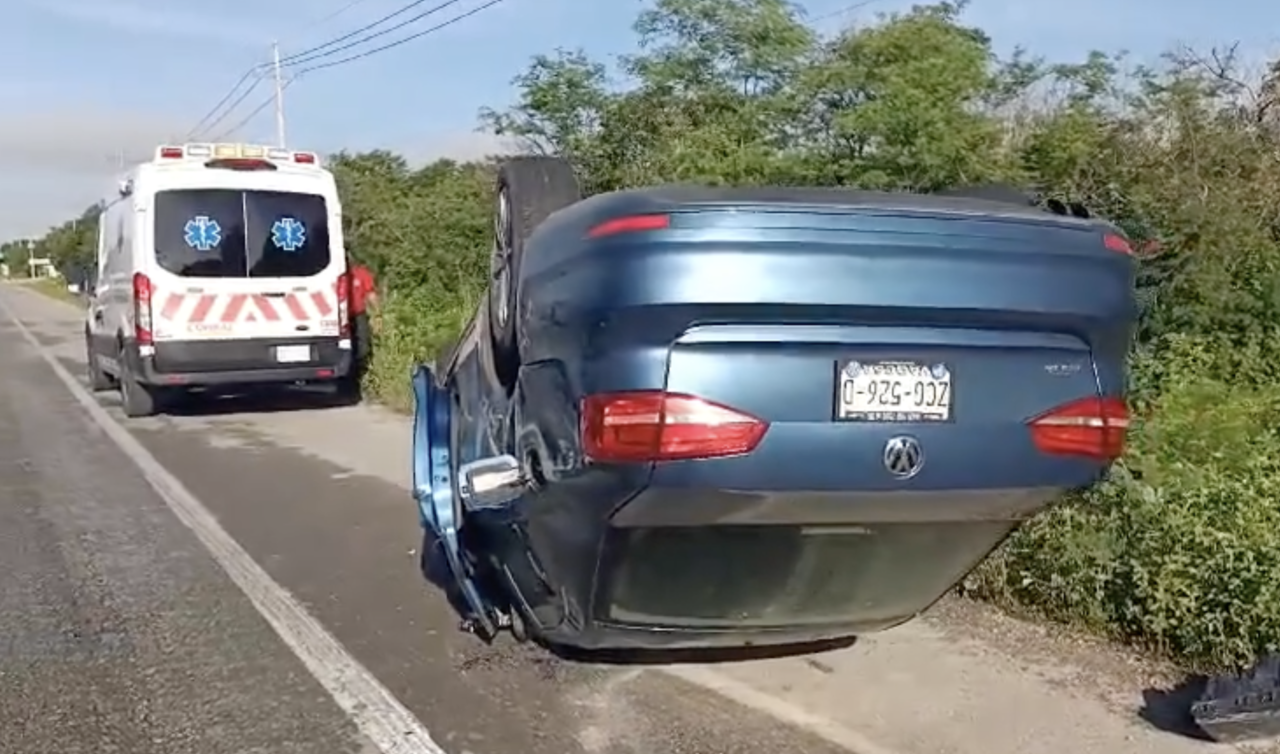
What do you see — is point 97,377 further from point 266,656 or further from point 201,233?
point 266,656

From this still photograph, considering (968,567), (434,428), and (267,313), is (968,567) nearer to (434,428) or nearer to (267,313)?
(434,428)

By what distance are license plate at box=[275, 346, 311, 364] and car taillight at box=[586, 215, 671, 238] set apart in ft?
32.0

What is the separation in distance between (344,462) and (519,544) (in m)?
6.00

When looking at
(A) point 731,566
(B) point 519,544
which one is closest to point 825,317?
(A) point 731,566

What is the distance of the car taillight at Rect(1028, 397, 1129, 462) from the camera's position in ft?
11.8

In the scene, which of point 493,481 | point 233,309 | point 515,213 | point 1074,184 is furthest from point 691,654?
point 233,309

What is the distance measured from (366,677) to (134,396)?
29.0ft

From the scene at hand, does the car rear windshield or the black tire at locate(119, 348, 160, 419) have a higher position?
the car rear windshield

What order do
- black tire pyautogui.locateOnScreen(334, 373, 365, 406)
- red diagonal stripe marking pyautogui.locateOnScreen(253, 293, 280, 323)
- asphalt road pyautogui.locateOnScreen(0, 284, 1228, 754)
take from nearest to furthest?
asphalt road pyautogui.locateOnScreen(0, 284, 1228, 754), red diagonal stripe marking pyautogui.locateOnScreen(253, 293, 280, 323), black tire pyautogui.locateOnScreen(334, 373, 365, 406)

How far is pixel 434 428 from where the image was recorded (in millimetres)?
5609

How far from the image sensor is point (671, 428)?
332 centimetres

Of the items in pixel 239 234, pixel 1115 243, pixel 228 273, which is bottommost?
pixel 228 273

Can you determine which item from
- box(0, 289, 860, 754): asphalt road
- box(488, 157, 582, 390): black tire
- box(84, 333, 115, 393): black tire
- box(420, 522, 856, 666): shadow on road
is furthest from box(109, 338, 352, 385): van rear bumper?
box(488, 157, 582, 390): black tire

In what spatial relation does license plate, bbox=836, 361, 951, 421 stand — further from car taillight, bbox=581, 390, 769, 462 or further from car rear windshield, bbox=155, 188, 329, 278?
car rear windshield, bbox=155, 188, 329, 278
